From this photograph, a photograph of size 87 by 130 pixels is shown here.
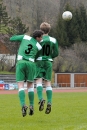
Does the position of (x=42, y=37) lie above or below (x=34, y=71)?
above

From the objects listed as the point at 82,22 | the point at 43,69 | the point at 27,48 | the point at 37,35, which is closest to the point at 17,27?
the point at 82,22

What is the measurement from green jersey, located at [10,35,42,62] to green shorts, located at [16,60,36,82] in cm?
12

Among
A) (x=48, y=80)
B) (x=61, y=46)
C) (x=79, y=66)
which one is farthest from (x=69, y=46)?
A: (x=48, y=80)

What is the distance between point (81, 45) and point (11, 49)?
1192 cm

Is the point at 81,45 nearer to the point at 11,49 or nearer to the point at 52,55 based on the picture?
the point at 11,49

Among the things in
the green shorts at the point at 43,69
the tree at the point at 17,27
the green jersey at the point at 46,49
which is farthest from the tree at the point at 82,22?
the green jersey at the point at 46,49

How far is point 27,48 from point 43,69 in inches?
44.7

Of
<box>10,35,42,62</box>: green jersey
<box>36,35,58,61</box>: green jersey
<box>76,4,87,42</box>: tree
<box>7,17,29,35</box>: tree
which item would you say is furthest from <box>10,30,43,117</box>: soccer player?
<box>76,4,87,42</box>: tree

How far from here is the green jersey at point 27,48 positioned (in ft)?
33.8

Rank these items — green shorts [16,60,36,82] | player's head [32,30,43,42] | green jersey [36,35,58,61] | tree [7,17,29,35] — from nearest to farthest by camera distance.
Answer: green shorts [16,60,36,82] → player's head [32,30,43,42] → green jersey [36,35,58,61] → tree [7,17,29,35]

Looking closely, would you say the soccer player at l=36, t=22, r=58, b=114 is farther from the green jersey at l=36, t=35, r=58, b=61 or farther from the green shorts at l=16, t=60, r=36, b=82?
the green shorts at l=16, t=60, r=36, b=82

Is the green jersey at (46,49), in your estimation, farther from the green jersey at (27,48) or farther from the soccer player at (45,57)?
the green jersey at (27,48)

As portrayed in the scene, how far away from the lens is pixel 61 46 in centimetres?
7562

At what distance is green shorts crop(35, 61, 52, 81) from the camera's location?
11.2 meters
